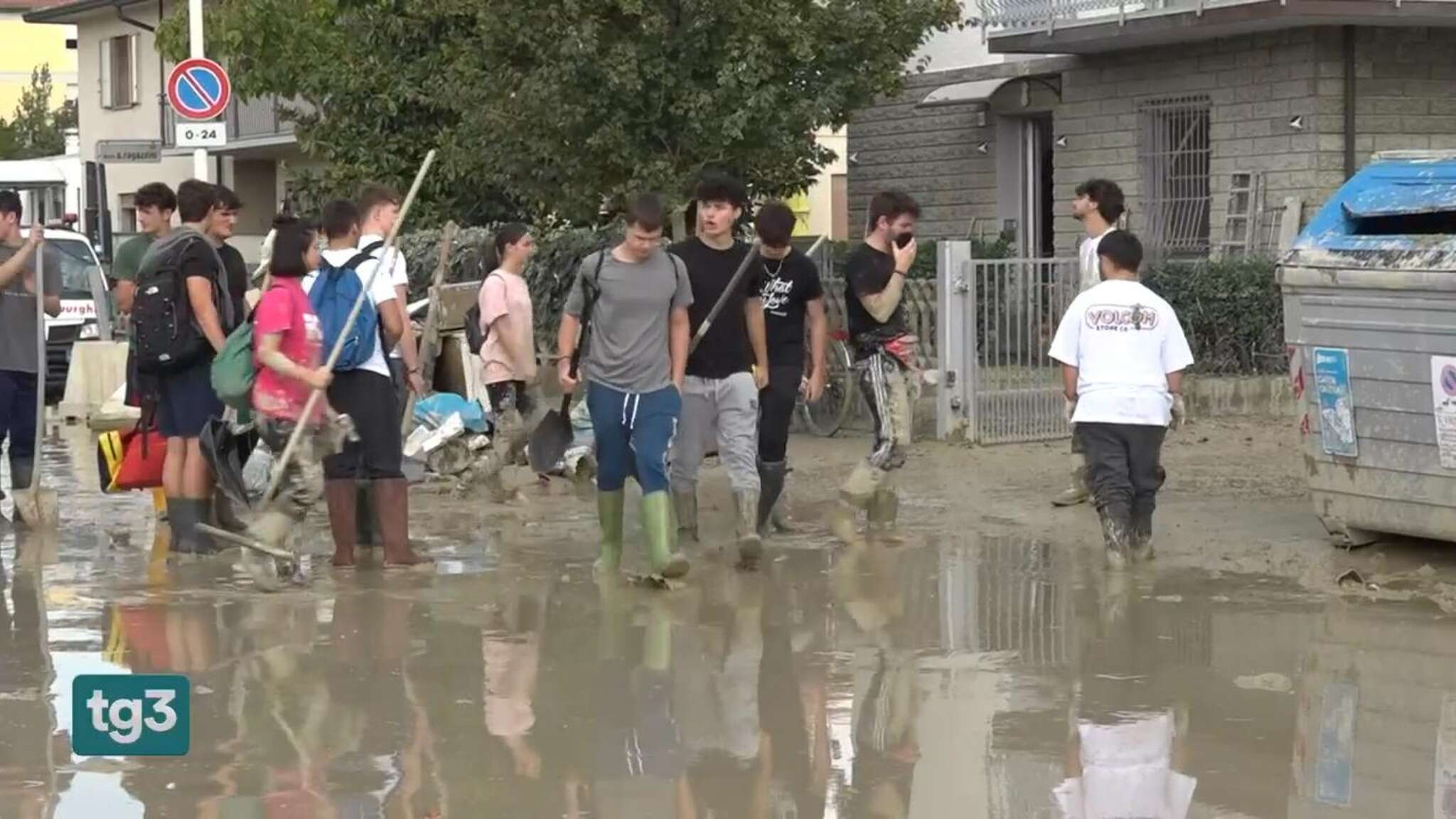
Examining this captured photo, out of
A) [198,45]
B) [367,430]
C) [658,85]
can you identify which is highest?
[198,45]

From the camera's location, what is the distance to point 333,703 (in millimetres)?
7035

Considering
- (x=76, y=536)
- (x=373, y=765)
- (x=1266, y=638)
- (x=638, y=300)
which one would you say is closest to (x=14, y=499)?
(x=76, y=536)

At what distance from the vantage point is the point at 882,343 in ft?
35.3

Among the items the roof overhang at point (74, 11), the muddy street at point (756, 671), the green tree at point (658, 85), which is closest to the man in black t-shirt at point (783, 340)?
the muddy street at point (756, 671)

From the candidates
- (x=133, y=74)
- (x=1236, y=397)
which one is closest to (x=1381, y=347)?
(x=1236, y=397)

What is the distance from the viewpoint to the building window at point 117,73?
1781 inches

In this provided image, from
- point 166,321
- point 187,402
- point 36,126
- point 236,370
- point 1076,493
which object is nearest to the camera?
point 236,370

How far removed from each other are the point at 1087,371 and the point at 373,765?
4296mm

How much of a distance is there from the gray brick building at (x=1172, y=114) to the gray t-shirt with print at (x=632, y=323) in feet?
32.5

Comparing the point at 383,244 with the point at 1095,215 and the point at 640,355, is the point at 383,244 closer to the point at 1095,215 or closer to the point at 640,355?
the point at 640,355

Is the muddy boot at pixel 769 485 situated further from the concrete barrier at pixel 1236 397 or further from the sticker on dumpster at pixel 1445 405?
the concrete barrier at pixel 1236 397

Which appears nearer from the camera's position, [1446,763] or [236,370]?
[1446,763]

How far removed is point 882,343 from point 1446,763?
493 cm

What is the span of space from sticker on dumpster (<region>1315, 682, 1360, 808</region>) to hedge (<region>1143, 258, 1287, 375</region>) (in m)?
9.88
